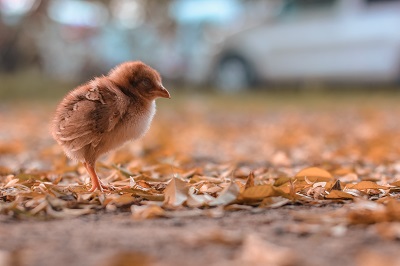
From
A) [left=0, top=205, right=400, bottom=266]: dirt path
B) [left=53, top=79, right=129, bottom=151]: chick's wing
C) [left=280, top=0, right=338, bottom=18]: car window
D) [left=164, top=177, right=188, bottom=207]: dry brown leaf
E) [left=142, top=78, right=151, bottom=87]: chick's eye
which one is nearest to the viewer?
[left=0, top=205, right=400, bottom=266]: dirt path

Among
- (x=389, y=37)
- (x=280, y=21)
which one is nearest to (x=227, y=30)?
(x=280, y=21)

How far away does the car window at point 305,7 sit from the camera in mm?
15781

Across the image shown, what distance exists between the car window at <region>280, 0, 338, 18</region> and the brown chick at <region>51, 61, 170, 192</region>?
12746 millimetres

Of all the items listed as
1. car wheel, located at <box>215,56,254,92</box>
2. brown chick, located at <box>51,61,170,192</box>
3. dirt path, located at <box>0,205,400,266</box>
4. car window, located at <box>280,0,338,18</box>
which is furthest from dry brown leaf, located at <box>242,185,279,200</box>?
car wheel, located at <box>215,56,254,92</box>

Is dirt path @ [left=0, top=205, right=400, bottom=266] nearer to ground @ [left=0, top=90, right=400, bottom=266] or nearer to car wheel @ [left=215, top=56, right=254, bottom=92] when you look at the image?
ground @ [left=0, top=90, right=400, bottom=266]

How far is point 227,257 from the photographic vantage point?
7.21 ft

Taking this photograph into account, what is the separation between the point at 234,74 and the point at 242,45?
0.73 meters

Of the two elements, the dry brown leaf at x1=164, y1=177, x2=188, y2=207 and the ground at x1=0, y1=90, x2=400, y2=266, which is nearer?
the ground at x1=0, y1=90, x2=400, y2=266

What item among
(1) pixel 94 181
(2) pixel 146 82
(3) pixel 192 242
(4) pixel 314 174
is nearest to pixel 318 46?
(4) pixel 314 174

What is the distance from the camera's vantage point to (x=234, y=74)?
17.3m

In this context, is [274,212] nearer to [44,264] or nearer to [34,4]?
[44,264]

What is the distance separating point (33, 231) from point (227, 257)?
30.4 inches

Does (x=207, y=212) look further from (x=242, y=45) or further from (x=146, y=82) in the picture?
(x=242, y=45)

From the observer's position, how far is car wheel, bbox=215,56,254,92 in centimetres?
1698
